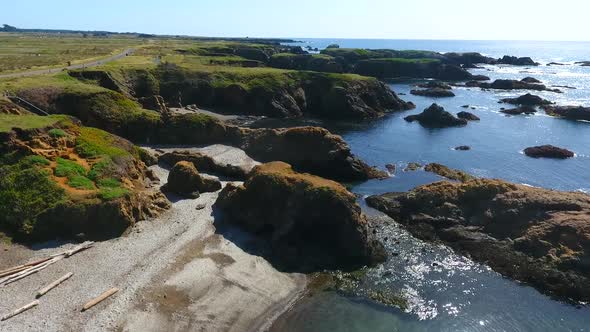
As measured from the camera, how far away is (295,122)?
305 feet

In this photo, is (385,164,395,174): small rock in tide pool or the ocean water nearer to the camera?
the ocean water

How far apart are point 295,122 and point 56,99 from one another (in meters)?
46.1

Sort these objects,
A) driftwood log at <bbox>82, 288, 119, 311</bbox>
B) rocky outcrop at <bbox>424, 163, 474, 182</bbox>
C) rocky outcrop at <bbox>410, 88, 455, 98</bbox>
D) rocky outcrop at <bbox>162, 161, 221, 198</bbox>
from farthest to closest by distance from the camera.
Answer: rocky outcrop at <bbox>410, 88, 455, 98</bbox> < rocky outcrop at <bbox>424, 163, 474, 182</bbox> < rocky outcrop at <bbox>162, 161, 221, 198</bbox> < driftwood log at <bbox>82, 288, 119, 311</bbox>

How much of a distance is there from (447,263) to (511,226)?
28.6 feet

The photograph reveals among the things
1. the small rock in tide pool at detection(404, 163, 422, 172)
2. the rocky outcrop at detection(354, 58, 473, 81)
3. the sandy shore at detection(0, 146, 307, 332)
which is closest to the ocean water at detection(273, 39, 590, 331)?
the small rock in tide pool at detection(404, 163, 422, 172)

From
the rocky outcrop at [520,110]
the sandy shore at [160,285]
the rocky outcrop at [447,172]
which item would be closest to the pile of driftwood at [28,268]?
the sandy shore at [160,285]

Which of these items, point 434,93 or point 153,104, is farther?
point 434,93

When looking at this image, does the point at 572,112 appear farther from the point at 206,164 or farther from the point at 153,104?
the point at 153,104

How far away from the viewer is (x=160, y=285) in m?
31.4

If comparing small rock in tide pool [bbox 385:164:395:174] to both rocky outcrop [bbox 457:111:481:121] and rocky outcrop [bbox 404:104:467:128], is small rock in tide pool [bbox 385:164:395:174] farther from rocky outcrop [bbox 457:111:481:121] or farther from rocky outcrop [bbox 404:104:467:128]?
rocky outcrop [bbox 457:111:481:121]

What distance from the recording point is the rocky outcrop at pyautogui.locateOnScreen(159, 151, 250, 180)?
175ft

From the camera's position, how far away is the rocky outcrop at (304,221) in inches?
1470

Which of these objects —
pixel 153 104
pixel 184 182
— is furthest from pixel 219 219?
pixel 153 104

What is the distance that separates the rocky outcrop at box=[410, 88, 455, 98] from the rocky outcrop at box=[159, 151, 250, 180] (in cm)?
10069
